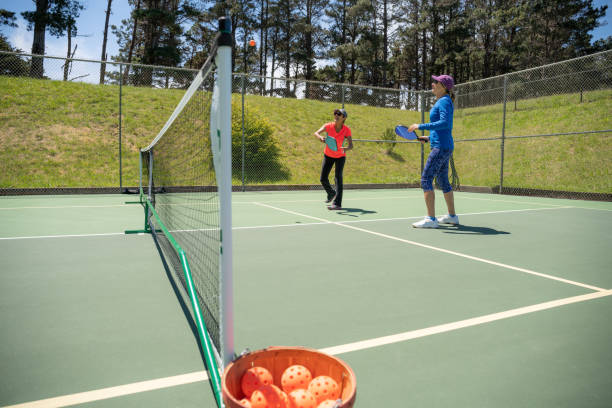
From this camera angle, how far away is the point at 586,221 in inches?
275

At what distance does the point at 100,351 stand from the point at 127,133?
15907mm

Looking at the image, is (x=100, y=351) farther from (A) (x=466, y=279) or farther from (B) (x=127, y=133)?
(B) (x=127, y=133)

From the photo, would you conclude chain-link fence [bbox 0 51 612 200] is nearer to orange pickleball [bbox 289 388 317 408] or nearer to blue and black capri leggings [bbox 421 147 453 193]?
blue and black capri leggings [bbox 421 147 453 193]

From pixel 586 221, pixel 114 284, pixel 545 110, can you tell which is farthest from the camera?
pixel 545 110

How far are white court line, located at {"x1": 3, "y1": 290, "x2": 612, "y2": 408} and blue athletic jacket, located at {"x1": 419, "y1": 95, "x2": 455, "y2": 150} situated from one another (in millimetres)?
3196

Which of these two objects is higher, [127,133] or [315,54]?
[315,54]

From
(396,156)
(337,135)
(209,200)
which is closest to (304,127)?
(396,156)

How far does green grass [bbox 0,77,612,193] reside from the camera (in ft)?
46.1

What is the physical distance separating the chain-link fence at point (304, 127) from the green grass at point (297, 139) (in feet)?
0.17

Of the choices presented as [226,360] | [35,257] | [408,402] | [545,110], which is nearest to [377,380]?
[408,402]

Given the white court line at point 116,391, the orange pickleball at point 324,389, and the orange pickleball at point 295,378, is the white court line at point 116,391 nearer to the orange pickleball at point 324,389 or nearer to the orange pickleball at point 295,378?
the orange pickleball at point 295,378

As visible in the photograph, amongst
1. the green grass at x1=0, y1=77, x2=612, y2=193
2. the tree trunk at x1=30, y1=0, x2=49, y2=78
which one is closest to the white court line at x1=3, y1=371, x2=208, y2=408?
the green grass at x1=0, y1=77, x2=612, y2=193

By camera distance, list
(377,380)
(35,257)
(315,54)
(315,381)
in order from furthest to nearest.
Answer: (315,54), (35,257), (377,380), (315,381)

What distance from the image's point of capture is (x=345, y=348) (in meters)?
2.13
